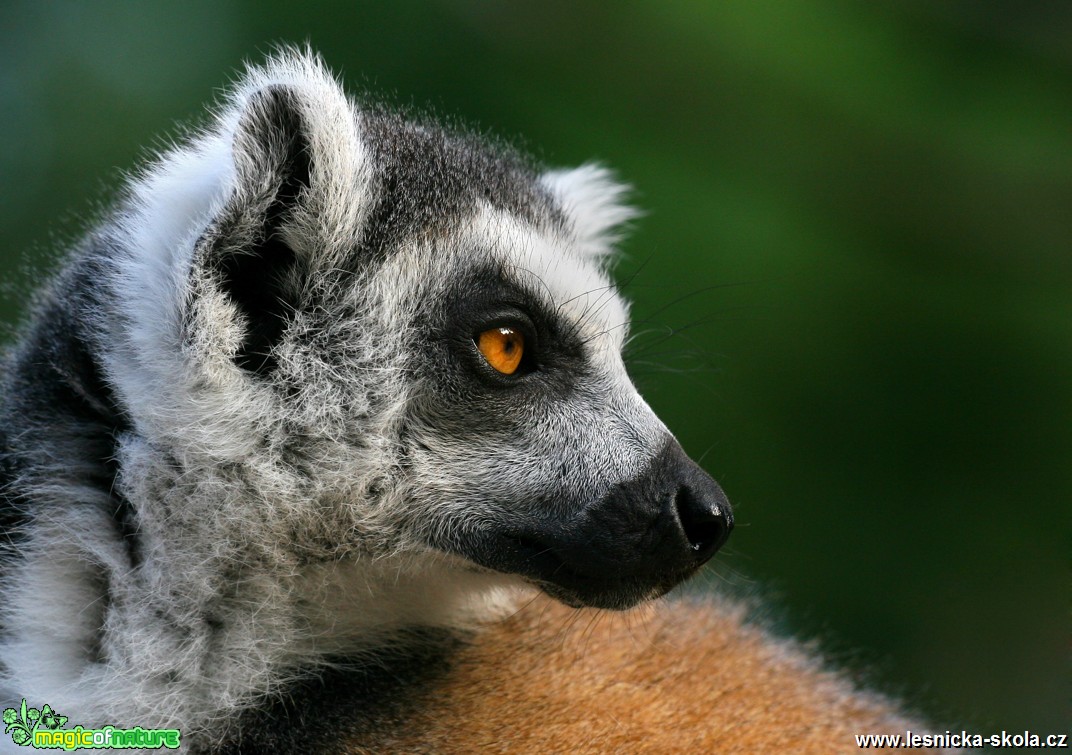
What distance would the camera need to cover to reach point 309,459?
1.80 m

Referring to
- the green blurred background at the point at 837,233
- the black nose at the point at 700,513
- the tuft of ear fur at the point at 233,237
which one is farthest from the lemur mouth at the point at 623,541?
the green blurred background at the point at 837,233

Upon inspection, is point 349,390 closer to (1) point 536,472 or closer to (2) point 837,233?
(1) point 536,472

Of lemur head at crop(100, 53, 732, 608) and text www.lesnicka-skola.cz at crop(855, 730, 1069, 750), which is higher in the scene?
lemur head at crop(100, 53, 732, 608)

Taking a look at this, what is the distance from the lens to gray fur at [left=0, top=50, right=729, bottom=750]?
174cm

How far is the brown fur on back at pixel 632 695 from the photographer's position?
2035 millimetres

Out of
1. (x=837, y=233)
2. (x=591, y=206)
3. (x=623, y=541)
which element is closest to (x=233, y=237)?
(x=623, y=541)

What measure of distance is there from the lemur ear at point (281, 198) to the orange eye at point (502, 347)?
0.35 metres

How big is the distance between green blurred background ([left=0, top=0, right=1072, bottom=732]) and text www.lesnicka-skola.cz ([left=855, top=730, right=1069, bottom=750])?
1.54 m

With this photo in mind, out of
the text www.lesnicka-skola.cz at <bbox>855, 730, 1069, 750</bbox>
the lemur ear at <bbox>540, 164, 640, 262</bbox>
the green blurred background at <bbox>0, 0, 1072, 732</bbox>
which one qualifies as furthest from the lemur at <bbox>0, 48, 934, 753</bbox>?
the green blurred background at <bbox>0, 0, 1072, 732</bbox>

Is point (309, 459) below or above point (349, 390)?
below

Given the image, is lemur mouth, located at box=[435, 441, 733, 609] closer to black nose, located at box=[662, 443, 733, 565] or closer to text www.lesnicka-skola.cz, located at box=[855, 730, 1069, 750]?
black nose, located at box=[662, 443, 733, 565]

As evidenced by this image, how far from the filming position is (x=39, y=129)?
488 cm

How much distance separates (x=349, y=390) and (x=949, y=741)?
2.04 metres

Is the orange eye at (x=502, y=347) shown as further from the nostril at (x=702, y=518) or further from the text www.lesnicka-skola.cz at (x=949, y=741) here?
the text www.lesnicka-skola.cz at (x=949, y=741)
